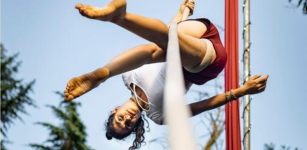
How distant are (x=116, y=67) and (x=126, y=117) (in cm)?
45

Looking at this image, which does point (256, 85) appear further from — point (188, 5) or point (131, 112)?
point (188, 5)

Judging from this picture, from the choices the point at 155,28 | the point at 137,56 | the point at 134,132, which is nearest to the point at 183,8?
the point at 134,132

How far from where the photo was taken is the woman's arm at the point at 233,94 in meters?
3.75

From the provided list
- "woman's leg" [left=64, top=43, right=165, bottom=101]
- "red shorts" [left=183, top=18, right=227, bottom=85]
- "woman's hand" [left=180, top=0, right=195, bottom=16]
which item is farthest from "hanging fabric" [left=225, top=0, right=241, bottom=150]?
"woman's leg" [left=64, top=43, right=165, bottom=101]

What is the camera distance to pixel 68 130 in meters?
13.7

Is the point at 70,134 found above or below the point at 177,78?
above

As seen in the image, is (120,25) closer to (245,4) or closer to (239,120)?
(239,120)

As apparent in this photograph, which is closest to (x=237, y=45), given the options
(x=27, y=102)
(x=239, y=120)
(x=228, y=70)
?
(x=228, y=70)

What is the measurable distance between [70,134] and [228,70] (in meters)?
9.56

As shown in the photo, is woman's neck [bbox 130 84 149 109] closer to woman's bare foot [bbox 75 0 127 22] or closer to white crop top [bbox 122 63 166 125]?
white crop top [bbox 122 63 166 125]

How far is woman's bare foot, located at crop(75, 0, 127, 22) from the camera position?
117 inches

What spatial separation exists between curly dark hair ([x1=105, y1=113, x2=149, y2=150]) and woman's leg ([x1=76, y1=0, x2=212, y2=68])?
55 cm

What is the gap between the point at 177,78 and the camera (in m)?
2.28

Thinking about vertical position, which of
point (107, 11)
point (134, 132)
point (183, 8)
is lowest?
point (134, 132)
